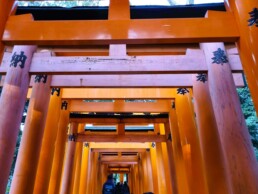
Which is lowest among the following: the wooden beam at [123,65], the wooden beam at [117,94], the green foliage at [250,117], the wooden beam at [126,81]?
the wooden beam at [123,65]

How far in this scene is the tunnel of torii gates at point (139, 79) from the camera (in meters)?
2.99

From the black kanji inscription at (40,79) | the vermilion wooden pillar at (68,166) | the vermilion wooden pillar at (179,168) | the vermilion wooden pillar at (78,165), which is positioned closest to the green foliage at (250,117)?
the vermilion wooden pillar at (179,168)

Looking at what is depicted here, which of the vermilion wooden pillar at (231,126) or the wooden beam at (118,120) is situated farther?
the wooden beam at (118,120)

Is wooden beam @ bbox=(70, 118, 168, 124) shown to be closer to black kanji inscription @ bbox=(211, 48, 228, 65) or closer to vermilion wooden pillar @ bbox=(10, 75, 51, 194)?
vermilion wooden pillar @ bbox=(10, 75, 51, 194)

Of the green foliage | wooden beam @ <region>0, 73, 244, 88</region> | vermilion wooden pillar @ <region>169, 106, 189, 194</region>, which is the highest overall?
the green foliage

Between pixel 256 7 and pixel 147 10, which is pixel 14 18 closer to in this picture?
pixel 147 10

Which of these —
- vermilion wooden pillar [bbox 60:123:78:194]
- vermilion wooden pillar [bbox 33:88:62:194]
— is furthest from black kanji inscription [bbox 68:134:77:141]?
vermilion wooden pillar [bbox 33:88:62:194]

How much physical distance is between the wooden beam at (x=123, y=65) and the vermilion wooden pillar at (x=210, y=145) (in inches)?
35.0

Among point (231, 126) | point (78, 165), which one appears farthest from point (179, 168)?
point (78, 165)

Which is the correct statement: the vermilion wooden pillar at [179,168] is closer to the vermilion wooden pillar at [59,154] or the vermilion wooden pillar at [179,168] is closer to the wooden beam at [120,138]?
the wooden beam at [120,138]

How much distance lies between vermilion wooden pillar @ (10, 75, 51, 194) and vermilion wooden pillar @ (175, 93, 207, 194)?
11.4 feet

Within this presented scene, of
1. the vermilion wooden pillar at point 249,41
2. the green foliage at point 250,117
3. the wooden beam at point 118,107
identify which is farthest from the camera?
the green foliage at point 250,117

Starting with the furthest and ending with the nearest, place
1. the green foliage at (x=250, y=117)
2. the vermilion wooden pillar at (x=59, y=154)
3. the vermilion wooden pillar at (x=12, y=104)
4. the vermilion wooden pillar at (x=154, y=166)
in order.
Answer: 1. the green foliage at (x=250, y=117)
2. the vermilion wooden pillar at (x=154, y=166)
3. the vermilion wooden pillar at (x=59, y=154)
4. the vermilion wooden pillar at (x=12, y=104)

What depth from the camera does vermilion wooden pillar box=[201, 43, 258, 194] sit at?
3.51m
